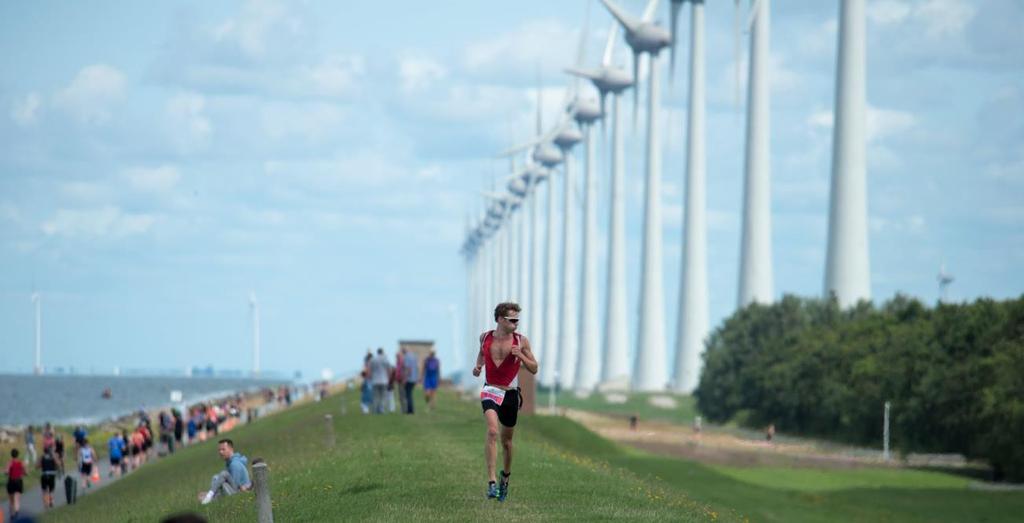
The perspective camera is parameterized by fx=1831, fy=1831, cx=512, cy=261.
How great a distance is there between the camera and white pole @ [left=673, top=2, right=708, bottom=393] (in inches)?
4488

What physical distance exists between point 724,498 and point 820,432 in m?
47.0

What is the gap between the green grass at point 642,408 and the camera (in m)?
116

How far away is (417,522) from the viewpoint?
2386cm

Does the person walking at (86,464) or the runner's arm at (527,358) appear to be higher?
the runner's arm at (527,358)

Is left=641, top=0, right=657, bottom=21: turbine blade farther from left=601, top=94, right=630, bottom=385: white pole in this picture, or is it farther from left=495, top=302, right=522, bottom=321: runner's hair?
left=495, top=302, right=522, bottom=321: runner's hair

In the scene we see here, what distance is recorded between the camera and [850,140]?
288 ft

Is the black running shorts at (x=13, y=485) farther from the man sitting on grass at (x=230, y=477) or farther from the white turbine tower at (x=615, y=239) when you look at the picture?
the white turbine tower at (x=615, y=239)

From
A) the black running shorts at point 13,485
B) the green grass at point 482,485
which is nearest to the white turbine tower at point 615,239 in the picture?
the green grass at point 482,485

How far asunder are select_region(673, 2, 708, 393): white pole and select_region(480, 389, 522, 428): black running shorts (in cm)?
9031

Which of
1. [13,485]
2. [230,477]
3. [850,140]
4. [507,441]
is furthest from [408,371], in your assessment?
[850,140]

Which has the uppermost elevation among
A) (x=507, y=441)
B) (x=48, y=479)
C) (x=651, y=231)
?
(x=651, y=231)

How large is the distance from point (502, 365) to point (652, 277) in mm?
104631

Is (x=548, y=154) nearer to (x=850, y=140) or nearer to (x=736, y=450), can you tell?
(x=850, y=140)

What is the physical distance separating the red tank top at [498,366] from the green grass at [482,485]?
5.90ft
